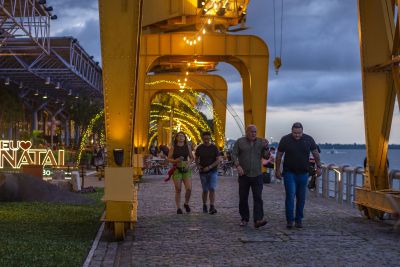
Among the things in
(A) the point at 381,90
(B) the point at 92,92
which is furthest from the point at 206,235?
(B) the point at 92,92

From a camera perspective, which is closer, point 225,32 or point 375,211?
point 375,211

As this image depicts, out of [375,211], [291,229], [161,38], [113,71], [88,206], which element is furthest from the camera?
[161,38]

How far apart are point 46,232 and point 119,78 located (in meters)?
2.63

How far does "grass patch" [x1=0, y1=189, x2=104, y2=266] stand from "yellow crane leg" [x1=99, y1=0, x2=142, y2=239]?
2.69ft

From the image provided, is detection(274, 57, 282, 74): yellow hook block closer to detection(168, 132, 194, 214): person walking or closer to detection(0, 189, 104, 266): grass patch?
detection(0, 189, 104, 266): grass patch

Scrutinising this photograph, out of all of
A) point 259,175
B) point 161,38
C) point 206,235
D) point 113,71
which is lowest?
point 206,235

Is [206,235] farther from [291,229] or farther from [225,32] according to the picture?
[225,32]

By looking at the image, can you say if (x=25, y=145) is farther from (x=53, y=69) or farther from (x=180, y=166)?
(x=53, y=69)

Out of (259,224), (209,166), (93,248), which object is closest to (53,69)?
(209,166)

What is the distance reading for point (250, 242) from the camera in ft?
36.1

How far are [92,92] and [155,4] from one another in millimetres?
44103

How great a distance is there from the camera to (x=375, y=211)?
46.9ft

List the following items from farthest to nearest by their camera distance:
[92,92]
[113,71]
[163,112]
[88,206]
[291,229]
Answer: [92,92] < [163,112] < [88,206] < [291,229] < [113,71]

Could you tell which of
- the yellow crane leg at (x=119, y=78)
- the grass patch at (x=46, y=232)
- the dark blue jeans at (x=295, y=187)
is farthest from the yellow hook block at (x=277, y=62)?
the yellow crane leg at (x=119, y=78)
